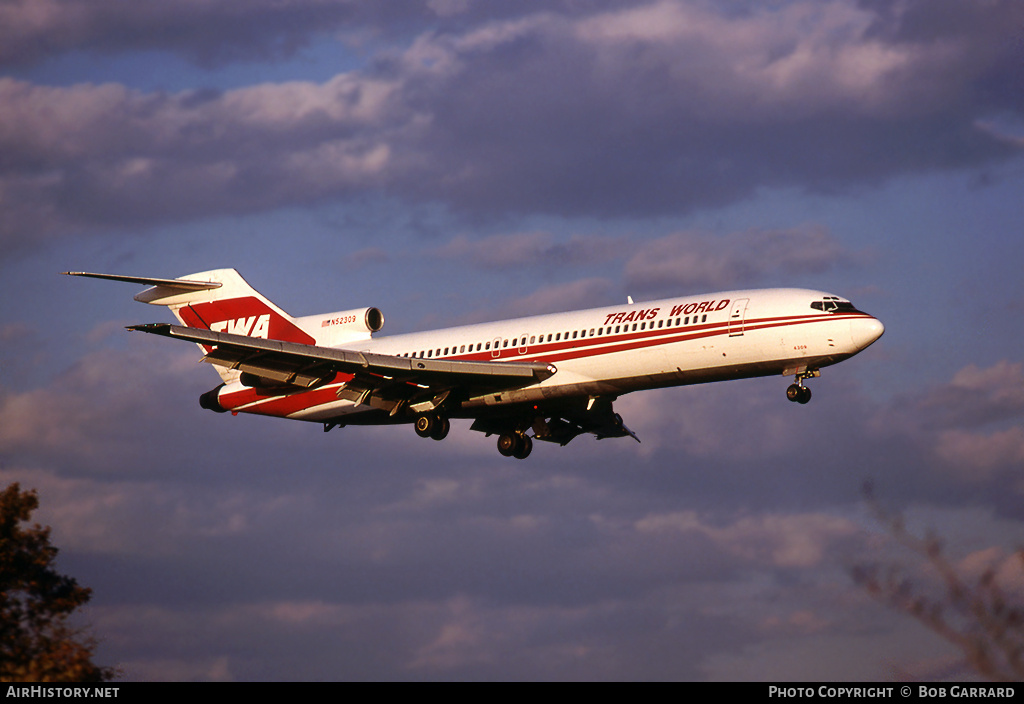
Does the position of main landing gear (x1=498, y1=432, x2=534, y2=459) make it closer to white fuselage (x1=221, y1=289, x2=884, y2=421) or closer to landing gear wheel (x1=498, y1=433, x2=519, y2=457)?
landing gear wheel (x1=498, y1=433, x2=519, y2=457)

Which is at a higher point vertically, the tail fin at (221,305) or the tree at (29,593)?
the tail fin at (221,305)

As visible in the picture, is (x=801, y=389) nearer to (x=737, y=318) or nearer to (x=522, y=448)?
(x=737, y=318)

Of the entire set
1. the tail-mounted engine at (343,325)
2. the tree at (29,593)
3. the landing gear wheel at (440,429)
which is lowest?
the tree at (29,593)

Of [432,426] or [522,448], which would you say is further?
[522,448]

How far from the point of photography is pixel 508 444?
1999 inches

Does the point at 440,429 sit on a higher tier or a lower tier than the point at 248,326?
Answer: lower

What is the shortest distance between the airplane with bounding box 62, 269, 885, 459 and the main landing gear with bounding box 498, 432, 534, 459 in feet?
0.17

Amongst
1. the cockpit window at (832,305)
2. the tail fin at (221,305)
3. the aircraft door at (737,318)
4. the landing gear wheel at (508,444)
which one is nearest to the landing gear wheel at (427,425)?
the landing gear wheel at (508,444)

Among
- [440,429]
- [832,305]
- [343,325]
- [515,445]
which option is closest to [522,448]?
[515,445]

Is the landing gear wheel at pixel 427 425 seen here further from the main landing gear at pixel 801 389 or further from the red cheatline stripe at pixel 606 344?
the main landing gear at pixel 801 389

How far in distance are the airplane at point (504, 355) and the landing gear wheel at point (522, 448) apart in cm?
5

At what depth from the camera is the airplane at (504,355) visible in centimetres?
4103

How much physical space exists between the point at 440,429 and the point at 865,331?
16.1 meters
